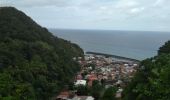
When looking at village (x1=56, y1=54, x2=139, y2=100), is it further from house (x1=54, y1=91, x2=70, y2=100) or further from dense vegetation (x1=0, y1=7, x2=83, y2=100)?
dense vegetation (x1=0, y1=7, x2=83, y2=100)

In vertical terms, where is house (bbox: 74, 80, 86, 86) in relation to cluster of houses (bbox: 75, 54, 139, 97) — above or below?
above

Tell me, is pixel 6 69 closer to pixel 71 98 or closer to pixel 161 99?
pixel 71 98

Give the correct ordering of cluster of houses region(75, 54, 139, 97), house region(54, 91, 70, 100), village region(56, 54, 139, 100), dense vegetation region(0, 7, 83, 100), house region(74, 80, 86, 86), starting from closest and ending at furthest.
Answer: dense vegetation region(0, 7, 83, 100), house region(54, 91, 70, 100), village region(56, 54, 139, 100), house region(74, 80, 86, 86), cluster of houses region(75, 54, 139, 97)

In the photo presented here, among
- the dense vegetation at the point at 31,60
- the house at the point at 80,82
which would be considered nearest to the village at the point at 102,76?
the house at the point at 80,82

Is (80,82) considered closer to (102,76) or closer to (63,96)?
(63,96)

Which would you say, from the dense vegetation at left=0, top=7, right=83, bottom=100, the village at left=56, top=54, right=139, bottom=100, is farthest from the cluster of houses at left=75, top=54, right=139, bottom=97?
the dense vegetation at left=0, top=7, right=83, bottom=100

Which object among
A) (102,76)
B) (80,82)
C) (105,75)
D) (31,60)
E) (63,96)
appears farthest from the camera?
(105,75)

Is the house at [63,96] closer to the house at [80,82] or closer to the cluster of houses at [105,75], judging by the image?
the house at [80,82]

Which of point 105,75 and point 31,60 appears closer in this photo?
point 31,60

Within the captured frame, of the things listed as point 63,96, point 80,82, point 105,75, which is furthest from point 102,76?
point 63,96
